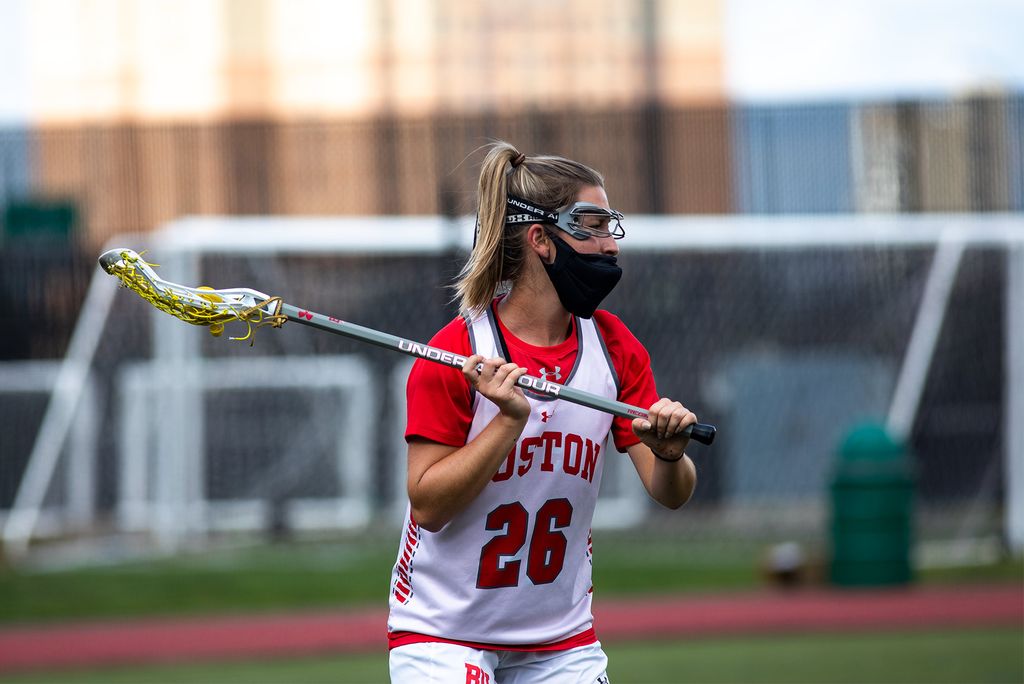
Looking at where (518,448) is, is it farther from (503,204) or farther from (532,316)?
(503,204)

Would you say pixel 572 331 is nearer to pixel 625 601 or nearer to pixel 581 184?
pixel 581 184

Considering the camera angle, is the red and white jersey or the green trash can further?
the green trash can

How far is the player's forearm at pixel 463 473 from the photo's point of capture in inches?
146

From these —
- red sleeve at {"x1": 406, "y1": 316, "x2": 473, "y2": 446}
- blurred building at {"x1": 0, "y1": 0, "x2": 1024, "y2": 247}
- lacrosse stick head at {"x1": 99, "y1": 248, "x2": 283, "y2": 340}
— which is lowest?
red sleeve at {"x1": 406, "y1": 316, "x2": 473, "y2": 446}

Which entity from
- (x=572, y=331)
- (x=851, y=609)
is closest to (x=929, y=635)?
(x=851, y=609)

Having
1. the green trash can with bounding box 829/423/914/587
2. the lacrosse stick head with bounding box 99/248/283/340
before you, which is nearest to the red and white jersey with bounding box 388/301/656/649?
the lacrosse stick head with bounding box 99/248/283/340

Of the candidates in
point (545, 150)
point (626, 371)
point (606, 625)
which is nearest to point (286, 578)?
point (606, 625)

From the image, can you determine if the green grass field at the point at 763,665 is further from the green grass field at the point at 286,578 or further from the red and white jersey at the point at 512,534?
the red and white jersey at the point at 512,534

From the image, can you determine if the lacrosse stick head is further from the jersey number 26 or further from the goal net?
the goal net

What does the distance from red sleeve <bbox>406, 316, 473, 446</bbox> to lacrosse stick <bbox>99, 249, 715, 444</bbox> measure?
0.21 feet

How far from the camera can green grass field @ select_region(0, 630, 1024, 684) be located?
8.44m

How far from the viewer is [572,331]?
13.8 feet

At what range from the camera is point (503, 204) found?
13.4 ft

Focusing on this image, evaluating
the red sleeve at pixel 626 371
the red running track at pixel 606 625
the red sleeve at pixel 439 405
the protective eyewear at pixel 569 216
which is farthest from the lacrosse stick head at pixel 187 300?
the red running track at pixel 606 625
